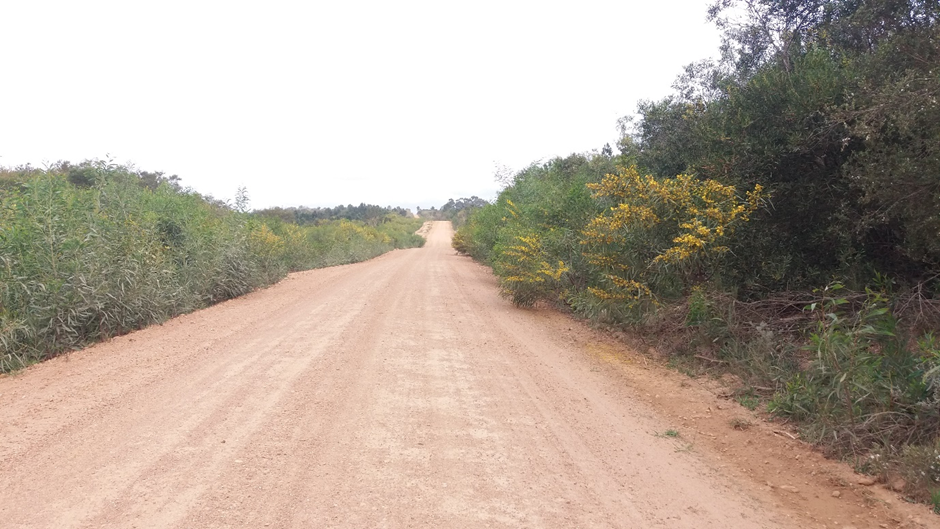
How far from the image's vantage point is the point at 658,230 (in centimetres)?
1031

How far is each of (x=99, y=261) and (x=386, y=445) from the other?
766 cm

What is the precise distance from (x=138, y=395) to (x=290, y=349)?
261cm

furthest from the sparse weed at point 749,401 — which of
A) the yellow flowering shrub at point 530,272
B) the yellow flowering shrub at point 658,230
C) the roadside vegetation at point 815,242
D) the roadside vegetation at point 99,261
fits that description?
the roadside vegetation at point 99,261

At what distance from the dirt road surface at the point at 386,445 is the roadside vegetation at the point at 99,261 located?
713 millimetres

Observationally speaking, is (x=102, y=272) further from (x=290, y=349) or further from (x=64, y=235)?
(x=290, y=349)

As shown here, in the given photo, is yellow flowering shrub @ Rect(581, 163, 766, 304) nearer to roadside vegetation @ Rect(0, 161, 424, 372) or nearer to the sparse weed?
the sparse weed

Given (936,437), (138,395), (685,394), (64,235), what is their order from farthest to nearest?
(64,235) → (685,394) → (138,395) → (936,437)

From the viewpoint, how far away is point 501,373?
8.13 m

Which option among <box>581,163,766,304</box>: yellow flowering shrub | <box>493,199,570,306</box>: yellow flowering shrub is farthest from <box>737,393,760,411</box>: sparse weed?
<box>493,199,570,306</box>: yellow flowering shrub

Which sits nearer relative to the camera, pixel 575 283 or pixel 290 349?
pixel 290 349

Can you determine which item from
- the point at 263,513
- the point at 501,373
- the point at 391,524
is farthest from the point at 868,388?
the point at 263,513

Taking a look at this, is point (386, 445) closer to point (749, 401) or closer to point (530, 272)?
point (749, 401)

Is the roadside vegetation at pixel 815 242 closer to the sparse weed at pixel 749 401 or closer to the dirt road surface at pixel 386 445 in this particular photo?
the sparse weed at pixel 749 401

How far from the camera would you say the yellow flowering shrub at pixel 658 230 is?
9133 mm
